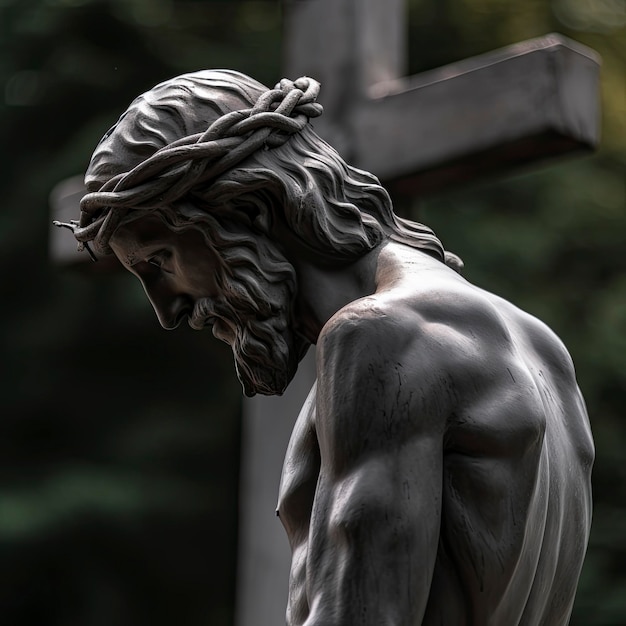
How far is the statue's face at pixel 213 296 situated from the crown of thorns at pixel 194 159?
0.15ft

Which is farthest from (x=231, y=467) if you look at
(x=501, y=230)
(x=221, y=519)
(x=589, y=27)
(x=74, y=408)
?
(x=589, y=27)

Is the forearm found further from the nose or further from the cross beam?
the cross beam

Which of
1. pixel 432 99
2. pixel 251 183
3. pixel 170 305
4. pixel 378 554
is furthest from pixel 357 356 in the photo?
pixel 432 99

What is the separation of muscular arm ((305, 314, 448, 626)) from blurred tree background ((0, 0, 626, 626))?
5.53 meters

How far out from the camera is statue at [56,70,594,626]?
82.0 inches

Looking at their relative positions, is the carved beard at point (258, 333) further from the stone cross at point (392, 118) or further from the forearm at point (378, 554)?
the stone cross at point (392, 118)

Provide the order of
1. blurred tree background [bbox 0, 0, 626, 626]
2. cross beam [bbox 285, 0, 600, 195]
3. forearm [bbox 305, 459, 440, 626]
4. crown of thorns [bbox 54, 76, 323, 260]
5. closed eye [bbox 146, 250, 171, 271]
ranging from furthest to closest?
1. blurred tree background [bbox 0, 0, 626, 626]
2. cross beam [bbox 285, 0, 600, 195]
3. closed eye [bbox 146, 250, 171, 271]
4. crown of thorns [bbox 54, 76, 323, 260]
5. forearm [bbox 305, 459, 440, 626]

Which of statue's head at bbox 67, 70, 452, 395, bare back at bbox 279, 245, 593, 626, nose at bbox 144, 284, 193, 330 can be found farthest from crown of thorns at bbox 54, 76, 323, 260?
bare back at bbox 279, 245, 593, 626

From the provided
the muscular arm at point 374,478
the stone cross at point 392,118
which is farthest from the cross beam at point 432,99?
the muscular arm at point 374,478

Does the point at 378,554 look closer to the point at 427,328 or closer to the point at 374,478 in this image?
the point at 374,478

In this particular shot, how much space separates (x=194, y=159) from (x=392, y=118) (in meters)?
2.00

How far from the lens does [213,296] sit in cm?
243

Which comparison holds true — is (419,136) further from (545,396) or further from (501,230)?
(501,230)

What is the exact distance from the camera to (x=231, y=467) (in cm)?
819
